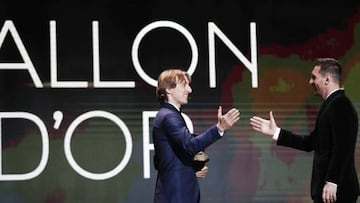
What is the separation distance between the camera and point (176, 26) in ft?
17.3

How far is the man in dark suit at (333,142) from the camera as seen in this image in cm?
388

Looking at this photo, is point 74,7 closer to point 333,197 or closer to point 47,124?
point 47,124

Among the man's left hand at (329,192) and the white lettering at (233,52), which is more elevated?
the white lettering at (233,52)

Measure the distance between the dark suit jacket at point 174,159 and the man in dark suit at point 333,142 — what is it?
0.61 m

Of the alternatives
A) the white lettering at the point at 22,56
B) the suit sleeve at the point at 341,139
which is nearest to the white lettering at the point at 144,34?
the white lettering at the point at 22,56

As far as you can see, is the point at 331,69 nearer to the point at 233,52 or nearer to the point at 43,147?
the point at 233,52

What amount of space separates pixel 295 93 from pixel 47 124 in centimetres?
174

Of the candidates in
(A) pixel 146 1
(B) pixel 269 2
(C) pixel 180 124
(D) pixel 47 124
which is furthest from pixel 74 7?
(C) pixel 180 124

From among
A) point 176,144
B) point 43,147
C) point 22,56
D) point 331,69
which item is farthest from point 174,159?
point 22,56

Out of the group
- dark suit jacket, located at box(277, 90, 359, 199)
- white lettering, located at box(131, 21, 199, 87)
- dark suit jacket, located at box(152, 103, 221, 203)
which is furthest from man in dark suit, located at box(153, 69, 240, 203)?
white lettering, located at box(131, 21, 199, 87)

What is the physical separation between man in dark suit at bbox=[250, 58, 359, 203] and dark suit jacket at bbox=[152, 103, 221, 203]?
0.61 meters

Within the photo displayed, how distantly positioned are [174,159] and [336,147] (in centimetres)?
83

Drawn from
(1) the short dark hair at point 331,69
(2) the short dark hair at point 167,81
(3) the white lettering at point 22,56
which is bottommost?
(2) the short dark hair at point 167,81

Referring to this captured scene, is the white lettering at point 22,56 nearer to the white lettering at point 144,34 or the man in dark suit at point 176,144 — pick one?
the white lettering at point 144,34
